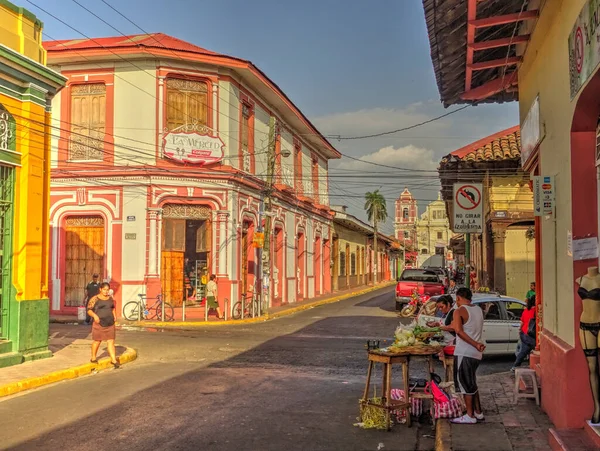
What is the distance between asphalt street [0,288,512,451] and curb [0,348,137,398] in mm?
230

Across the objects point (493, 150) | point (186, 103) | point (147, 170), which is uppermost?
point (186, 103)

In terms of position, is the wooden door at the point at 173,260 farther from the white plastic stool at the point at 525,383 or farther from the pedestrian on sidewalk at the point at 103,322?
the white plastic stool at the point at 525,383

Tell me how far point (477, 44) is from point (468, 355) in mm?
3891

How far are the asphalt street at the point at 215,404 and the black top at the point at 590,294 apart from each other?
2.42 m

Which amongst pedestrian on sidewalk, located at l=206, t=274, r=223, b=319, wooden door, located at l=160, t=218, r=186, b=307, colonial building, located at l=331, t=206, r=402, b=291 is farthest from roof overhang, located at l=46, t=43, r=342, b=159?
colonial building, located at l=331, t=206, r=402, b=291

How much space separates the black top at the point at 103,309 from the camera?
13.0 metres

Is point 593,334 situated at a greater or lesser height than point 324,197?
lesser

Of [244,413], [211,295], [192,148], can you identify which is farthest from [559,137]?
[192,148]

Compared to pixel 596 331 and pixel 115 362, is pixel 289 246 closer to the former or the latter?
pixel 115 362

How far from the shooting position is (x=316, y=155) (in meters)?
41.0

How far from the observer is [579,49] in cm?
596

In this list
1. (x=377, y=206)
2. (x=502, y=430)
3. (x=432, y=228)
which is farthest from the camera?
(x=432, y=228)

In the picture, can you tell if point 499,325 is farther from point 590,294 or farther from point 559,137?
point 590,294

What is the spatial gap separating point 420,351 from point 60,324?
→ 1710cm
